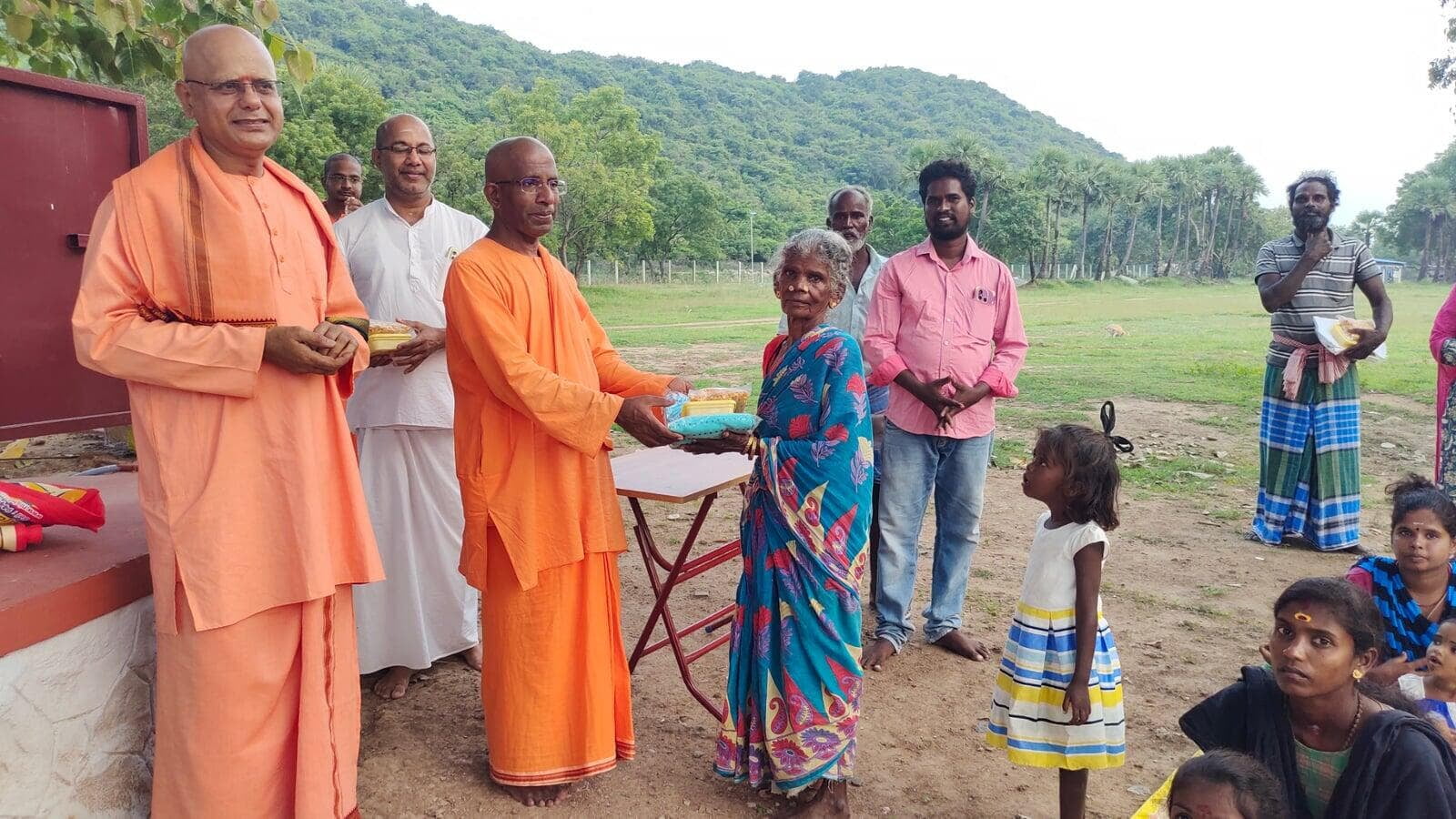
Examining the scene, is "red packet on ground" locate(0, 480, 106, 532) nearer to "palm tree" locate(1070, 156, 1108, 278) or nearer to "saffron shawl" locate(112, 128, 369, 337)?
"saffron shawl" locate(112, 128, 369, 337)

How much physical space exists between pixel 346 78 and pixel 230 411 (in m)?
35.2

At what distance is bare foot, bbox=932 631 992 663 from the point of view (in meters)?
4.44

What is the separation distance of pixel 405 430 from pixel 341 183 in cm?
228

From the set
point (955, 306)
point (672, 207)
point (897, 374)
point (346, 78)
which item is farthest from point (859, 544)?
point (672, 207)

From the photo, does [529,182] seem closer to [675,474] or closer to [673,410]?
[673,410]

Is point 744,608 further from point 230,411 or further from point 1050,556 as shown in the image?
point 230,411

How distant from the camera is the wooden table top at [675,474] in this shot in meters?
3.45

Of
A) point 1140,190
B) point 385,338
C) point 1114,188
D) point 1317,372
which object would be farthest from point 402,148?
point 1140,190

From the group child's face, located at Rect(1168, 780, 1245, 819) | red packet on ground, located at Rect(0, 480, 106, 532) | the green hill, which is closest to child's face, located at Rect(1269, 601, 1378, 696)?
child's face, located at Rect(1168, 780, 1245, 819)

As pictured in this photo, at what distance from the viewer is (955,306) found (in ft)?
14.3

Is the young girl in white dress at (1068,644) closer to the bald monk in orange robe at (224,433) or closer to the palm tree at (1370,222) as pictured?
the bald monk in orange robe at (224,433)

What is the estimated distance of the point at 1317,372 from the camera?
601cm

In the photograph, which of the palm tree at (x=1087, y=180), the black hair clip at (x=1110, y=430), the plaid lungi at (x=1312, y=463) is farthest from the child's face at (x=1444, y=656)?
the palm tree at (x=1087, y=180)

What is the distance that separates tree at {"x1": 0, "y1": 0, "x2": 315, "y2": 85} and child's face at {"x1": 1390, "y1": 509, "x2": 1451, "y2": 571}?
4716 millimetres
